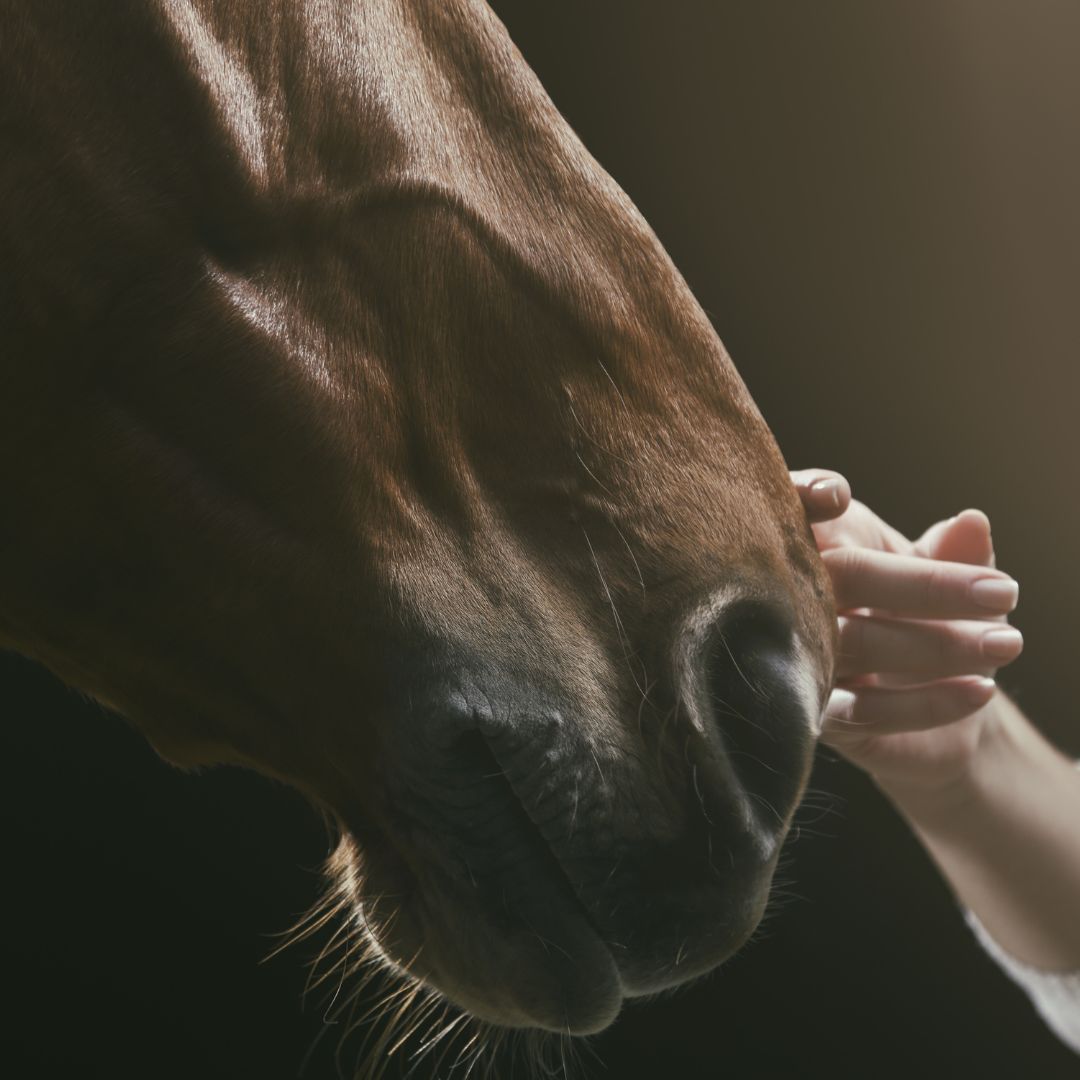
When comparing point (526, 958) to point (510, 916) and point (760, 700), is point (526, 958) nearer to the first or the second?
point (510, 916)

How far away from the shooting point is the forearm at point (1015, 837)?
86 centimetres

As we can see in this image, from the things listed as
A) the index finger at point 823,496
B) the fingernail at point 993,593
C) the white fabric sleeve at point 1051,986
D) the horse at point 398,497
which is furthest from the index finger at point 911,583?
the white fabric sleeve at point 1051,986

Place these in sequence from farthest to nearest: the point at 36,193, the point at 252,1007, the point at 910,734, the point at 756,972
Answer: the point at 756,972
the point at 252,1007
the point at 910,734
the point at 36,193

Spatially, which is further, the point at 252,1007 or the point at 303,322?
the point at 252,1007

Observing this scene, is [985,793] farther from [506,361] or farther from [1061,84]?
[1061,84]

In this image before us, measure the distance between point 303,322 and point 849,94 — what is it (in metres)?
1.20

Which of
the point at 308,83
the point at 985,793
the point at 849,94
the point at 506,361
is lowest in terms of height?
the point at 985,793

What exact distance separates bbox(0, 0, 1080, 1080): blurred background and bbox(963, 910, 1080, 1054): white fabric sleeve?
292mm

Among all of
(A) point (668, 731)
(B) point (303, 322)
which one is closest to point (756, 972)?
(A) point (668, 731)

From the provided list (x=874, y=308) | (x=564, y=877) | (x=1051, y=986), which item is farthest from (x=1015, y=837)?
(x=874, y=308)

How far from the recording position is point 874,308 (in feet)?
4.62

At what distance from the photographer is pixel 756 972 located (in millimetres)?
1265

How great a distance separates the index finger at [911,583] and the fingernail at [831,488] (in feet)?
0.39

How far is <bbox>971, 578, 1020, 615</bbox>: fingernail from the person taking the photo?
66 cm
